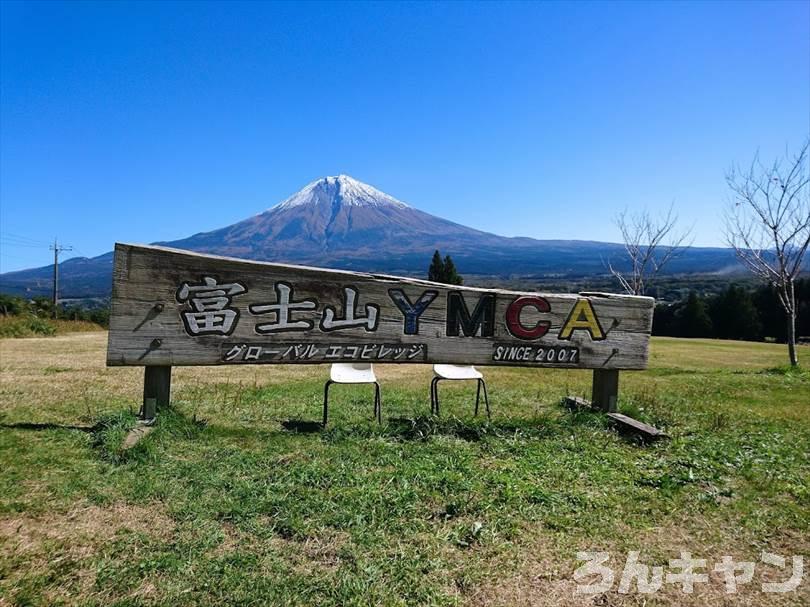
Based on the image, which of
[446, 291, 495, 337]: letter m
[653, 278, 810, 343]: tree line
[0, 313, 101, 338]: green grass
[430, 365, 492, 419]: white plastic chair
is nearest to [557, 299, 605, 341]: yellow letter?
[446, 291, 495, 337]: letter m

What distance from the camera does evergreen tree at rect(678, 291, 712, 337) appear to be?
1368 inches

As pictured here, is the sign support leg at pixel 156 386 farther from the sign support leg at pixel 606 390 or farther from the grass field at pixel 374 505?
the sign support leg at pixel 606 390

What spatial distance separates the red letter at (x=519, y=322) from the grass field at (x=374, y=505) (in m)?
0.84

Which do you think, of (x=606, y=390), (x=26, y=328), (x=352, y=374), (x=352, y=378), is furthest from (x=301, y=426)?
(x=26, y=328)

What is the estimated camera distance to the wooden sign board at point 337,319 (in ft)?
14.1

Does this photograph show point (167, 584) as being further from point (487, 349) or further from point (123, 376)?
point (123, 376)

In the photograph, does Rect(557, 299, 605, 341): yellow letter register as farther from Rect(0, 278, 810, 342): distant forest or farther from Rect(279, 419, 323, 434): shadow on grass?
Rect(0, 278, 810, 342): distant forest

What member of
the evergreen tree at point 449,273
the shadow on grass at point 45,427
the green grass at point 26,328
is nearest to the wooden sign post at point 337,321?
the shadow on grass at point 45,427

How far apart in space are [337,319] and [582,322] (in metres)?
2.49

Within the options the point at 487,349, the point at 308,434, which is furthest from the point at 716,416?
the point at 308,434

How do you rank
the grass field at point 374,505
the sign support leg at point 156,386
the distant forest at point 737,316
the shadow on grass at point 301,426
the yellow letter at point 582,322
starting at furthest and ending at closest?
the distant forest at point 737,316, the yellow letter at point 582,322, the shadow on grass at point 301,426, the sign support leg at point 156,386, the grass field at point 374,505

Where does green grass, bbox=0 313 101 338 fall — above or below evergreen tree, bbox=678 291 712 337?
below

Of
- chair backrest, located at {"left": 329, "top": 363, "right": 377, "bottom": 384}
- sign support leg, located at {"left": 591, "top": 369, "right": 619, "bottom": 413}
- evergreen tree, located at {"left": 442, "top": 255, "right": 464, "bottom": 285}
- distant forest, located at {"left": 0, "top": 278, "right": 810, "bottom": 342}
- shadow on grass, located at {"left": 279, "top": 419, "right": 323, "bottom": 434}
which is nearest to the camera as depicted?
shadow on grass, located at {"left": 279, "top": 419, "right": 323, "bottom": 434}

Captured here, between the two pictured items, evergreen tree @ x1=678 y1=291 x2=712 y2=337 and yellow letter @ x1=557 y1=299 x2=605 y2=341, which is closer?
yellow letter @ x1=557 y1=299 x2=605 y2=341
